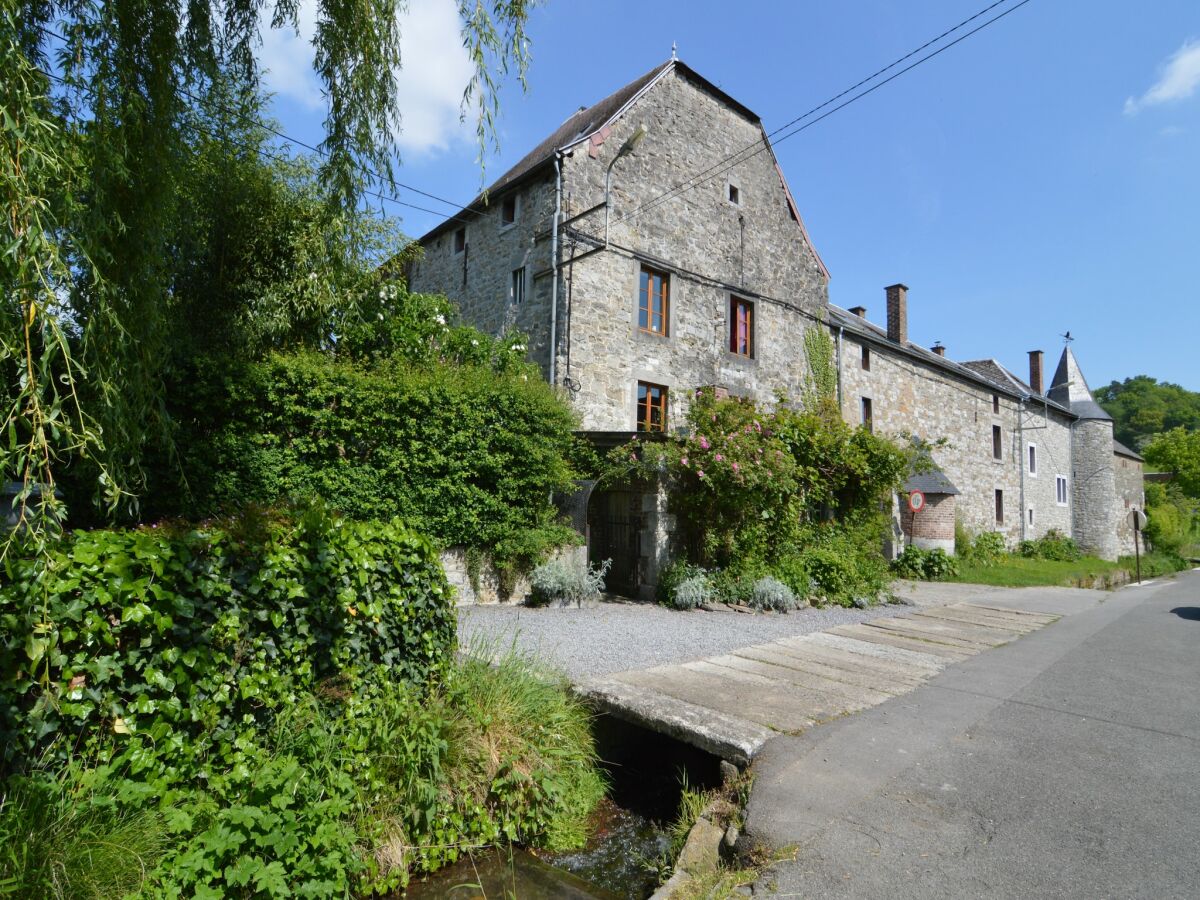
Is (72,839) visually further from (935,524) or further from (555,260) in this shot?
(935,524)

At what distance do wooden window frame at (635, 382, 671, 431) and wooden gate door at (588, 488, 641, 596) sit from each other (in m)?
2.21

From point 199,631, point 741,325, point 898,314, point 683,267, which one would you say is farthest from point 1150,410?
point 199,631

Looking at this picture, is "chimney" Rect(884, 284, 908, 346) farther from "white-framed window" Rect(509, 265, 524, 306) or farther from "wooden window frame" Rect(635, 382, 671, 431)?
"white-framed window" Rect(509, 265, 524, 306)

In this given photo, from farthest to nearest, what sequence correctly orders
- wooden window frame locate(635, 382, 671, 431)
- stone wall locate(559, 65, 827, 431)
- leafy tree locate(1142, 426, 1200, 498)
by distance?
leafy tree locate(1142, 426, 1200, 498) → wooden window frame locate(635, 382, 671, 431) → stone wall locate(559, 65, 827, 431)

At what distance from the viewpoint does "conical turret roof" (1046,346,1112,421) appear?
29.5 metres

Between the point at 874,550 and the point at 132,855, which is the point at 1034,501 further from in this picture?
the point at 132,855

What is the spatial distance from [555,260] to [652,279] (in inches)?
94.8

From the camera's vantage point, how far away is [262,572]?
10.8ft

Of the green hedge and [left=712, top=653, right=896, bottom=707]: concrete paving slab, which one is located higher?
the green hedge

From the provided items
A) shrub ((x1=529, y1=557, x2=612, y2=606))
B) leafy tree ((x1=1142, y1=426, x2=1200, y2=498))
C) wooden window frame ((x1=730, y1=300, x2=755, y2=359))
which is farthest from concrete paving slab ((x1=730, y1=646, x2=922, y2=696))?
→ leafy tree ((x1=1142, y1=426, x2=1200, y2=498))

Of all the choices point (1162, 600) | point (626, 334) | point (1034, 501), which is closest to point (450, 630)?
point (626, 334)

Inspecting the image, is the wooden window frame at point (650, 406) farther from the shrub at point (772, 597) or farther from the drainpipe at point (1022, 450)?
the drainpipe at point (1022, 450)

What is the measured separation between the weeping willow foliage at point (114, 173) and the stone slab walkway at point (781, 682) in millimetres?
3274

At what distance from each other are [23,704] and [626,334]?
35.8 feet
